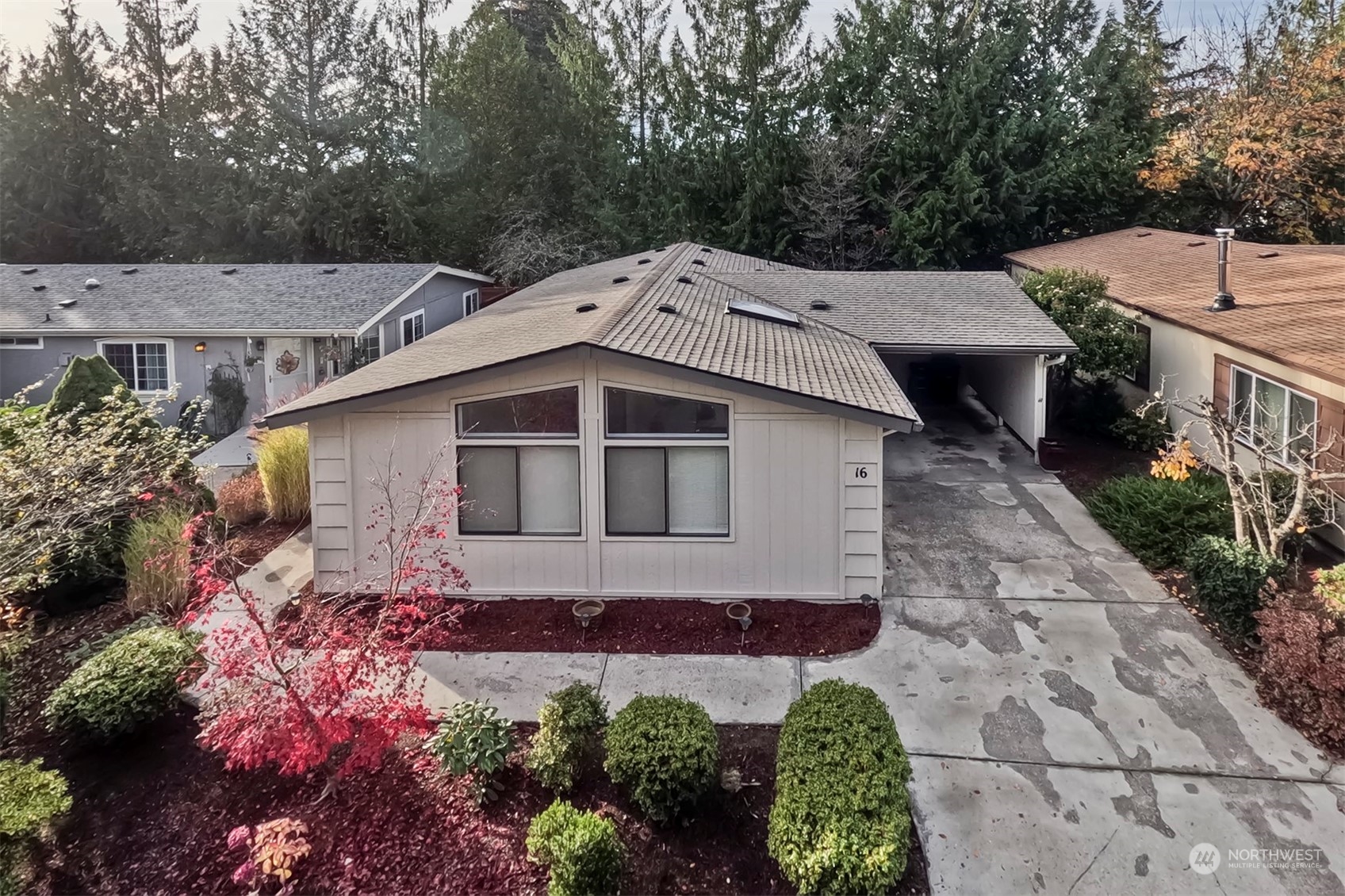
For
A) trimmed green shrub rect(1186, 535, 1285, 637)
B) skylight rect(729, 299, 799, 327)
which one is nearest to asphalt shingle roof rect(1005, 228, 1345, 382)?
trimmed green shrub rect(1186, 535, 1285, 637)

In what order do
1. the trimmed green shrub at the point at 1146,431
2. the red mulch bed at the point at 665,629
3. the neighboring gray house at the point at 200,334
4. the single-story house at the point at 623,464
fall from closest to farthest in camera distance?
the red mulch bed at the point at 665,629, the single-story house at the point at 623,464, the trimmed green shrub at the point at 1146,431, the neighboring gray house at the point at 200,334

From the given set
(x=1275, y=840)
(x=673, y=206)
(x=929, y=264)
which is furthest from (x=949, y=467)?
(x=673, y=206)

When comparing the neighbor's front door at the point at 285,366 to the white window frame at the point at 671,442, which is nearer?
the white window frame at the point at 671,442

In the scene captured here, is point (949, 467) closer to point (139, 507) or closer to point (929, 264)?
point (139, 507)

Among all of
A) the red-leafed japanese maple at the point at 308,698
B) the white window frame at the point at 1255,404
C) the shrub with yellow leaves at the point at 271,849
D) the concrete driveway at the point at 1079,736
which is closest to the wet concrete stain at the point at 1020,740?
the concrete driveway at the point at 1079,736

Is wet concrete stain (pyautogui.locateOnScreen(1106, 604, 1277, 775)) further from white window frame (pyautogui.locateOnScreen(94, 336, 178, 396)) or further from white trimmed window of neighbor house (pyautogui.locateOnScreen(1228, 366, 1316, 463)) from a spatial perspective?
white window frame (pyautogui.locateOnScreen(94, 336, 178, 396))

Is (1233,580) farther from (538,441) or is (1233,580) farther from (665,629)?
(538,441)

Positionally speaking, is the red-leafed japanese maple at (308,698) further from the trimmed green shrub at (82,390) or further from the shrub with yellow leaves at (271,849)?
the trimmed green shrub at (82,390)
